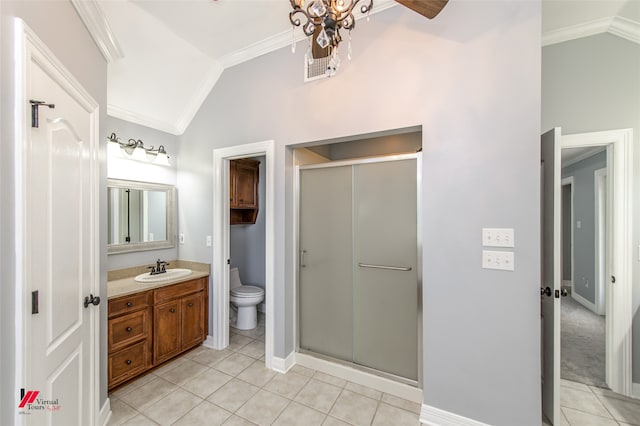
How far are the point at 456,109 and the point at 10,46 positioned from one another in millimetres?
2238

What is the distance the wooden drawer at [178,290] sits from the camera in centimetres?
240

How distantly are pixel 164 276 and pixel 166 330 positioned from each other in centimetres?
53

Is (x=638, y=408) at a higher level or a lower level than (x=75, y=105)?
lower

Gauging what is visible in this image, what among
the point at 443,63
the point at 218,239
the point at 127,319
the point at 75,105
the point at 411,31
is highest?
the point at 411,31

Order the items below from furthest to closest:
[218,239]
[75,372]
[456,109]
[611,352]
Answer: [218,239] → [611,352] → [456,109] → [75,372]

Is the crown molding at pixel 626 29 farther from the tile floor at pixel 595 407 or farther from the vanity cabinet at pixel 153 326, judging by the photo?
the vanity cabinet at pixel 153 326

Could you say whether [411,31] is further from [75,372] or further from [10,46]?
[75,372]

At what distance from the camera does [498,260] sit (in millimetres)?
1639

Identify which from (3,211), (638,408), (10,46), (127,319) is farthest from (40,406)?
(638,408)

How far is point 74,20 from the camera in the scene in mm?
1408

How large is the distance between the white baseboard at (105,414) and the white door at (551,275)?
115 inches

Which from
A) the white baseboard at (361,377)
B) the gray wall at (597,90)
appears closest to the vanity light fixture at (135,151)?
the white baseboard at (361,377)

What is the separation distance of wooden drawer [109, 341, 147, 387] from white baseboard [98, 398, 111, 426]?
29cm

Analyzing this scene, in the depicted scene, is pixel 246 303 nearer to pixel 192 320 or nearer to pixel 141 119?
pixel 192 320
